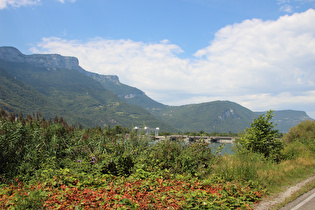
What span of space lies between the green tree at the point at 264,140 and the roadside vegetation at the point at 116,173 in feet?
4.02

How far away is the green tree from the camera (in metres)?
9.56

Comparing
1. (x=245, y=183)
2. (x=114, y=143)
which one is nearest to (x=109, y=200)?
(x=114, y=143)

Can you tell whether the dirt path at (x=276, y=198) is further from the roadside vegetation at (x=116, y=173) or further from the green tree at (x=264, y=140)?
the green tree at (x=264, y=140)

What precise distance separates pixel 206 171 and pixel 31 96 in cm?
18955

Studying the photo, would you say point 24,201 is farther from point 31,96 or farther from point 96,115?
point 96,115

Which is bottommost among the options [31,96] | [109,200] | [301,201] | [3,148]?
[301,201]

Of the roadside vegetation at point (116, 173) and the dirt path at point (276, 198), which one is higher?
the roadside vegetation at point (116, 173)

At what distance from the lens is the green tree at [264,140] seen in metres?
9.56

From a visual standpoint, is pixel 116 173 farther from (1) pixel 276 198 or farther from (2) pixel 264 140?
(2) pixel 264 140

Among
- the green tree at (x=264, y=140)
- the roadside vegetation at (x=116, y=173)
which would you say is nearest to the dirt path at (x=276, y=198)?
the roadside vegetation at (x=116, y=173)

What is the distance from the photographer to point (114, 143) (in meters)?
6.80

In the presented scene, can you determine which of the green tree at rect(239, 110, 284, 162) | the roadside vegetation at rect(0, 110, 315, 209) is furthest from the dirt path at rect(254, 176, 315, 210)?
the green tree at rect(239, 110, 284, 162)

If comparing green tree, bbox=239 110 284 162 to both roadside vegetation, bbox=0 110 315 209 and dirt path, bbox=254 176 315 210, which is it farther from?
dirt path, bbox=254 176 315 210

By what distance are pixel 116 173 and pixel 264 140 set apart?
6.98m
